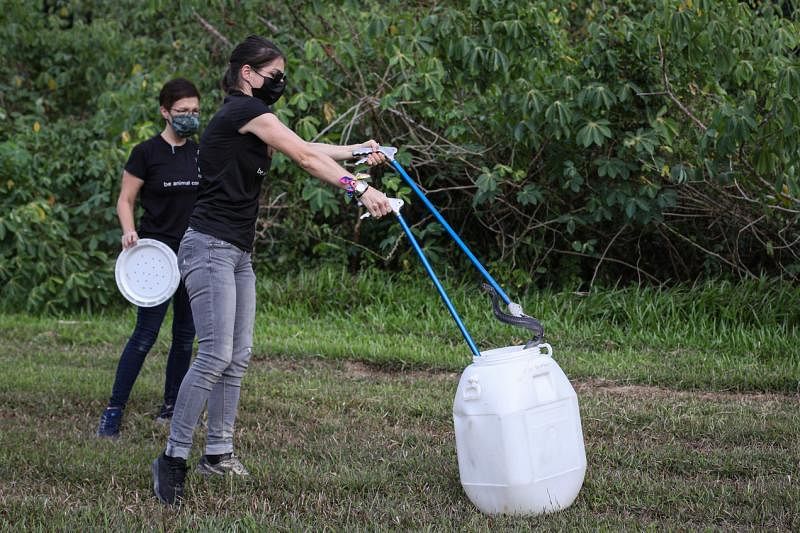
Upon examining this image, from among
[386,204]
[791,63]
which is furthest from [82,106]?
[386,204]

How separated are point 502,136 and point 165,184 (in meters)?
4.02

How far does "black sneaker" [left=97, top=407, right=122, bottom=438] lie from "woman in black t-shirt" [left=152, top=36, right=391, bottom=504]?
120 cm

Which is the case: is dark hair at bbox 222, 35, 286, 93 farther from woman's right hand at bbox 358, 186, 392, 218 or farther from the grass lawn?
the grass lawn

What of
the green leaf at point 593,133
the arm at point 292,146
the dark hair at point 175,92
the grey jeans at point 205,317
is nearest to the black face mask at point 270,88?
the arm at point 292,146

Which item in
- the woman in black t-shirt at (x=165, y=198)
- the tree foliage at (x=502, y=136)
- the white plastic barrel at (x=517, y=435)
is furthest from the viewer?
the tree foliage at (x=502, y=136)

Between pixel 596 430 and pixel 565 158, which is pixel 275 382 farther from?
pixel 565 158

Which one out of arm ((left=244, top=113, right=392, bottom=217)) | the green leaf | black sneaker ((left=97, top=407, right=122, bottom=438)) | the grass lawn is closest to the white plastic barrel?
the grass lawn

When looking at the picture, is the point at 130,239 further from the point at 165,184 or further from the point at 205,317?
the point at 205,317

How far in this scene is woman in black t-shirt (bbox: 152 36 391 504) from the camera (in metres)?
4.04

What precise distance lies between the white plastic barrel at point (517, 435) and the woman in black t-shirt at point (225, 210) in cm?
98

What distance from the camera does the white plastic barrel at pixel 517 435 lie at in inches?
147

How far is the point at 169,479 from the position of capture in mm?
4078

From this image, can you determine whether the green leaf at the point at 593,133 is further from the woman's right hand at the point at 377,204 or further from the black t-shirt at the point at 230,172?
the woman's right hand at the point at 377,204

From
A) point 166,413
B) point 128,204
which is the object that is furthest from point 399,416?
point 128,204
